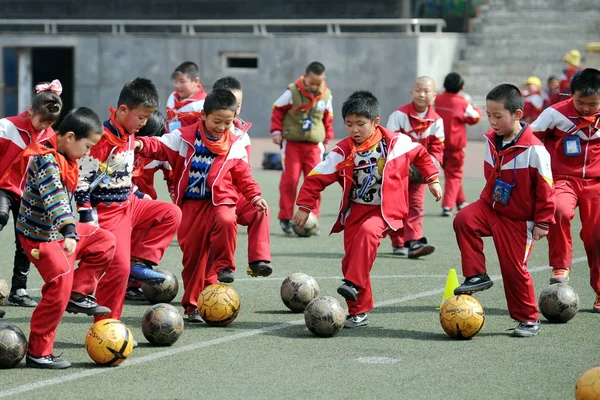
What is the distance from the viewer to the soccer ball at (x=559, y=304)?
28.3 ft

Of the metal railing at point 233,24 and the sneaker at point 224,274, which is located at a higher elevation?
the metal railing at point 233,24

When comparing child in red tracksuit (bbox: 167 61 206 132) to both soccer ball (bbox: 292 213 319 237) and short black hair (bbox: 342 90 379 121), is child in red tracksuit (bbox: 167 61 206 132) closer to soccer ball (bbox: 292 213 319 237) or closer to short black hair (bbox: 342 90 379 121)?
soccer ball (bbox: 292 213 319 237)

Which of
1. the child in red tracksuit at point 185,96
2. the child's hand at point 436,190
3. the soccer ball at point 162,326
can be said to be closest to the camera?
the soccer ball at point 162,326

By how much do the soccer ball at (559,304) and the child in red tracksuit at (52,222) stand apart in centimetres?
364

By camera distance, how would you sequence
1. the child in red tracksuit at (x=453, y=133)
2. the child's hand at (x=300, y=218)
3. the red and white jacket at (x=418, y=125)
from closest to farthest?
the child's hand at (x=300, y=218)
the red and white jacket at (x=418, y=125)
the child in red tracksuit at (x=453, y=133)

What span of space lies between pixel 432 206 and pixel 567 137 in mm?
7942

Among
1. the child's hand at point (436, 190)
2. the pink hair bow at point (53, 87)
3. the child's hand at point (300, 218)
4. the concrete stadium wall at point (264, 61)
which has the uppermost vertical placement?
the concrete stadium wall at point (264, 61)

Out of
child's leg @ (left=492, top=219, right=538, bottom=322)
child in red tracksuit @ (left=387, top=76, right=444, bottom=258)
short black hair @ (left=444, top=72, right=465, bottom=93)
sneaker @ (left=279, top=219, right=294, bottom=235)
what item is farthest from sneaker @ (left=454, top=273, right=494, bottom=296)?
short black hair @ (left=444, top=72, right=465, bottom=93)

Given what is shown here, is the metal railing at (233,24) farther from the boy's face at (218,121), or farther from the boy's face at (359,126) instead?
the boy's face at (218,121)

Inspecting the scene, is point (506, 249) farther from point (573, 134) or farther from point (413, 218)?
point (413, 218)

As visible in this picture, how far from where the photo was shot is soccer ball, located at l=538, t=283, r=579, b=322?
28.3 ft

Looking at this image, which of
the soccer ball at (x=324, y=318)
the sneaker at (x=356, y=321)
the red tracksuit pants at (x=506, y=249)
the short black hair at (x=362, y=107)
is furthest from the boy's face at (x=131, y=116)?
the red tracksuit pants at (x=506, y=249)

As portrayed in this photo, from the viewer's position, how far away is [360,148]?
8.75 m

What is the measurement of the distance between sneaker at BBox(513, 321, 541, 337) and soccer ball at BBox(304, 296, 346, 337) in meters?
1.26
